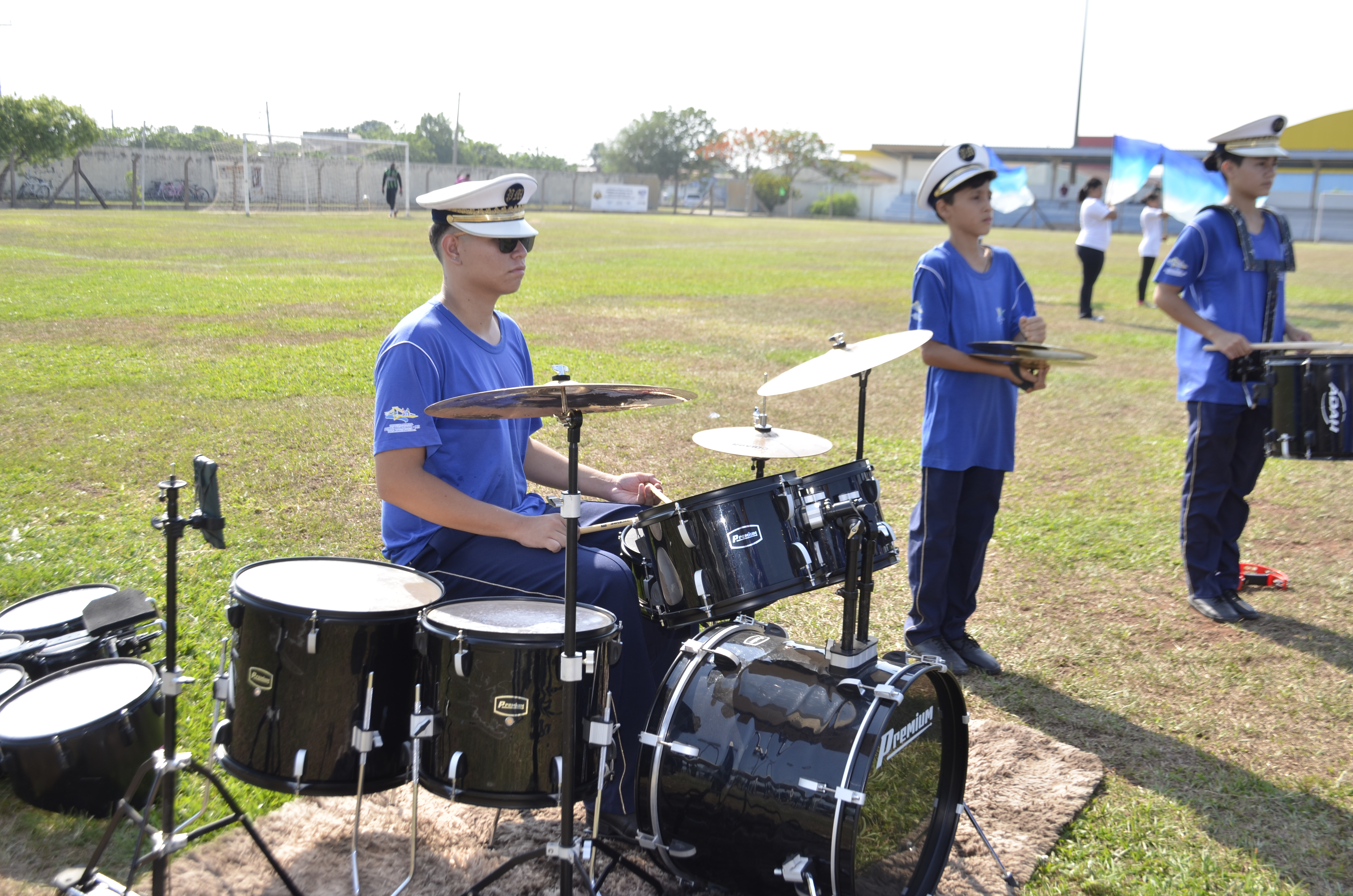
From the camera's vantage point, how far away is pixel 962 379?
177 inches

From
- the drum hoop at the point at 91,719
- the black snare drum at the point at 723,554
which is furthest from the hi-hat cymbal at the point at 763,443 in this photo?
the drum hoop at the point at 91,719

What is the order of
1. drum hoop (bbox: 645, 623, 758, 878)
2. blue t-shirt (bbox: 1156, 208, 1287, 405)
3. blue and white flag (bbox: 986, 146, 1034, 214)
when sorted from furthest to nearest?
blue and white flag (bbox: 986, 146, 1034, 214)
blue t-shirt (bbox: 1156, 208, 1287, 405)
drum hoop (bbox: 645, 623, 758, 878)

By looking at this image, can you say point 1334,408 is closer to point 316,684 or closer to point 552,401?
point 552,401

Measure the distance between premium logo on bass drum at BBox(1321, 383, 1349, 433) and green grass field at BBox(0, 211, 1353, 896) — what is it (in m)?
1.12

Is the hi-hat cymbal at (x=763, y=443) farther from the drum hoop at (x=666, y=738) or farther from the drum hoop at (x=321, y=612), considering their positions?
the drum hoop at (x=321, y=612)

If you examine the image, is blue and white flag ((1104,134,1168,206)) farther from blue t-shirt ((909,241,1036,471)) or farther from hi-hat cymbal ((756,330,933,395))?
hi-hat cymbal ((756,330,933,395))

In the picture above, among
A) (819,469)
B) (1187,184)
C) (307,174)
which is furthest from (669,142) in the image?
(819,469)

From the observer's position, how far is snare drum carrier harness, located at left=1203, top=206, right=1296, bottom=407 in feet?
16.0

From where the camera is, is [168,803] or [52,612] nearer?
[168,803]

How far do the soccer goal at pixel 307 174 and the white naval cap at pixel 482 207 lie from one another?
33.6 meters

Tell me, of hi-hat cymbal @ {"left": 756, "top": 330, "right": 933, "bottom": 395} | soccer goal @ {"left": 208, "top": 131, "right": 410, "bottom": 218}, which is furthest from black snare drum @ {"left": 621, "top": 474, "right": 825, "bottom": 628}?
soccer goal @ {"left": 208, "top": 131, "right": 410, "bottom": 218}

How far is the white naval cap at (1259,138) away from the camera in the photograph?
483cm

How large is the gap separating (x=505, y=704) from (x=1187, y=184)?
1777cm

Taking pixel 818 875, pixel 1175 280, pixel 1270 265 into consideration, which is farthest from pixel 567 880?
pixel 1270 265
